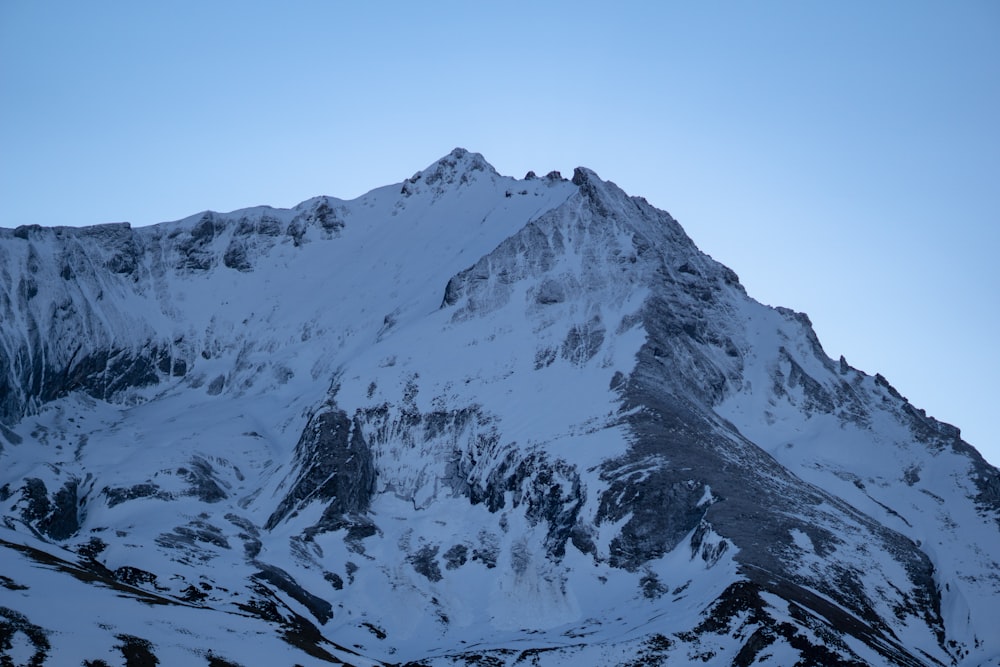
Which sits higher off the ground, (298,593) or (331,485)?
(331,485)

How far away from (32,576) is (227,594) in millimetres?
39446

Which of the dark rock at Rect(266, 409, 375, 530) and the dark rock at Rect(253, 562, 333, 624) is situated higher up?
the dark rock at Rect(266, 409, 375, 530)

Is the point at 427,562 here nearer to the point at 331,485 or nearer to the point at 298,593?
the point at 298,593

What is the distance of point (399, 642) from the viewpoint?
150 metres

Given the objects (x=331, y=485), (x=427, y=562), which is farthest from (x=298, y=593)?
(x=331, y=485)

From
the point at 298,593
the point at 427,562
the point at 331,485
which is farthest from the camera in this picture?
the point at 331,485

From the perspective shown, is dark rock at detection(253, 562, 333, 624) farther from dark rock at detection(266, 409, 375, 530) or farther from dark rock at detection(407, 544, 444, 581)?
dark rock at detection(266, 409, 375, 530)

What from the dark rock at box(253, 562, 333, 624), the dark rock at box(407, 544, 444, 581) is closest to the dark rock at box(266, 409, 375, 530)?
→ the dark rock at box(407, 544, 444, 581)

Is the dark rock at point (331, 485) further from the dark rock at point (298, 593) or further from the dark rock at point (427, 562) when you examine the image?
the dark rock at point (298, 593)

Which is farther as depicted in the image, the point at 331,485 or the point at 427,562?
the point at 331,485

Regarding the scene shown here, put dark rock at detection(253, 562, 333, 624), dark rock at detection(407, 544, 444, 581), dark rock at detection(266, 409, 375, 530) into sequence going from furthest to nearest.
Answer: dark rock at detection(266, 409, 375, 530) → dark rock at detection(407, 544, 444, 581) → dark rock at detection(253, 562, 333, 624)

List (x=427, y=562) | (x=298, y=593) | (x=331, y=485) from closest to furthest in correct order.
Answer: (x=298, y=593), (x=427, y=562), (x=331, y=485)

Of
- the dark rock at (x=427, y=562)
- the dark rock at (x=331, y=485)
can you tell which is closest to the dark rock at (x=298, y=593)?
the dark rock at (x=427, y=562)

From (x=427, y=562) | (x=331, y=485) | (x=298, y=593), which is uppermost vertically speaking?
(x=331, y=485)
